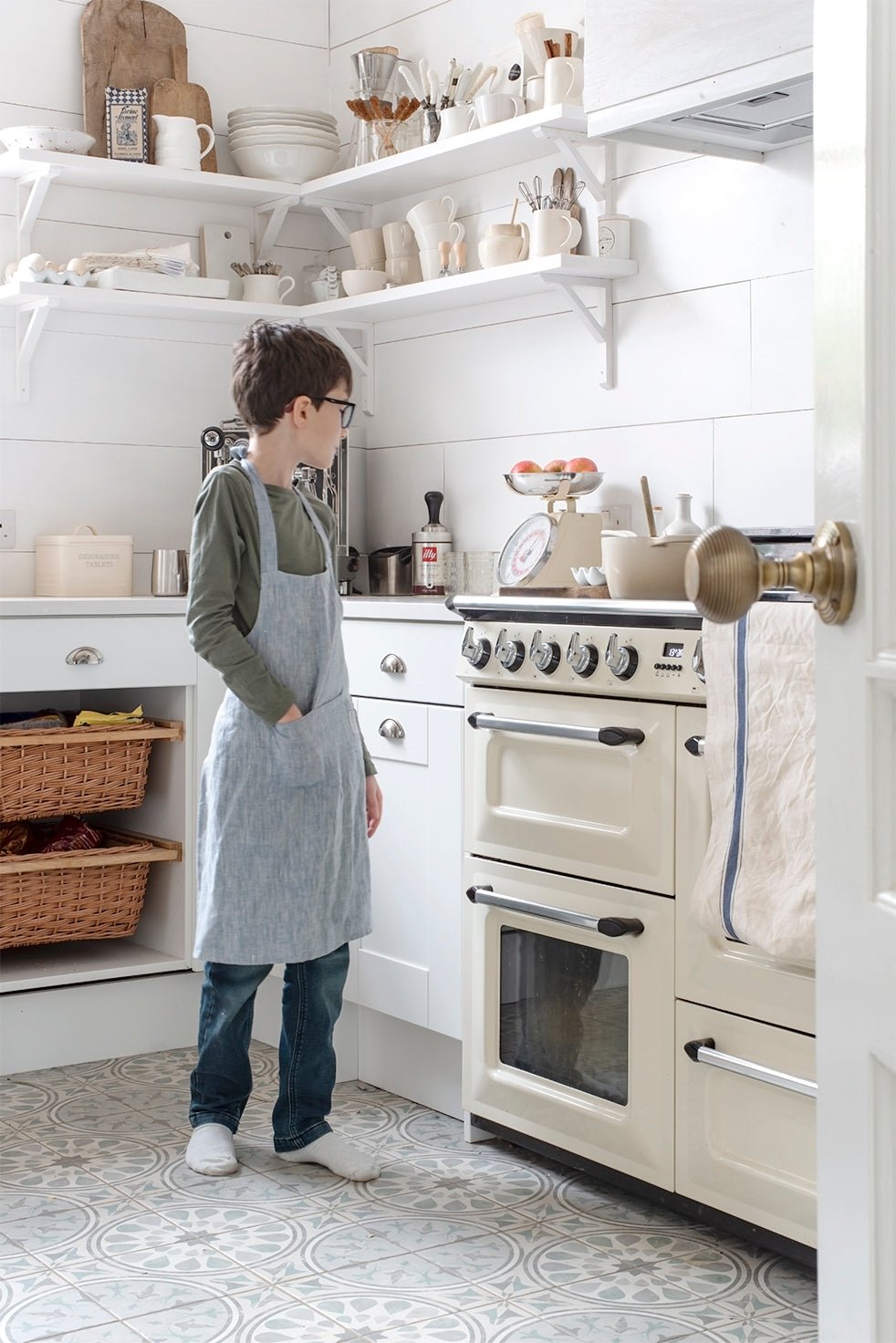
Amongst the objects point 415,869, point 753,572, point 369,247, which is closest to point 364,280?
point 369,247

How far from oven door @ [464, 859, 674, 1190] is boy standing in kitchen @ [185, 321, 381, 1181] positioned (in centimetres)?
24

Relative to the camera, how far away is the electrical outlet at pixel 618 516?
10.4 feet

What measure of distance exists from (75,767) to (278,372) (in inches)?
46.3

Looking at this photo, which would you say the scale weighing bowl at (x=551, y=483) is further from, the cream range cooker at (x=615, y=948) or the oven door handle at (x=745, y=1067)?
the oven door handle at (x=745, y=1067)

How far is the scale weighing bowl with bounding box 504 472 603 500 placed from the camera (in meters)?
3.03

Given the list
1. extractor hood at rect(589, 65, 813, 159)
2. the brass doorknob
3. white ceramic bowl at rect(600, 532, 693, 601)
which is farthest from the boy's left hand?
the brass doorknob

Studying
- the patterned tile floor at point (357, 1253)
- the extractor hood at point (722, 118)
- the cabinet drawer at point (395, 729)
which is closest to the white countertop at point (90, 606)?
the cabinet drawer at point (395, 729)

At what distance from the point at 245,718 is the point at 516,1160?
0.92 m

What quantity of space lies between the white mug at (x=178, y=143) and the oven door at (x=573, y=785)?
1760 mm

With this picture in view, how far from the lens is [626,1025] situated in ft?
7.89

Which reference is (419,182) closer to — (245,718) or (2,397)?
(2,397)

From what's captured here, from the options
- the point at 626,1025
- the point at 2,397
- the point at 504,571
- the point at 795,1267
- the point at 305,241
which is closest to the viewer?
the point at 795,1267

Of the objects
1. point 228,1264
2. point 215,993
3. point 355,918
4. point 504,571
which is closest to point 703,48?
point 504,571

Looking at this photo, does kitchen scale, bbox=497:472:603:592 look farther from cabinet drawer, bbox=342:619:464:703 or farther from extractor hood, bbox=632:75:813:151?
extractor hood, bbox=632:75:813:151
